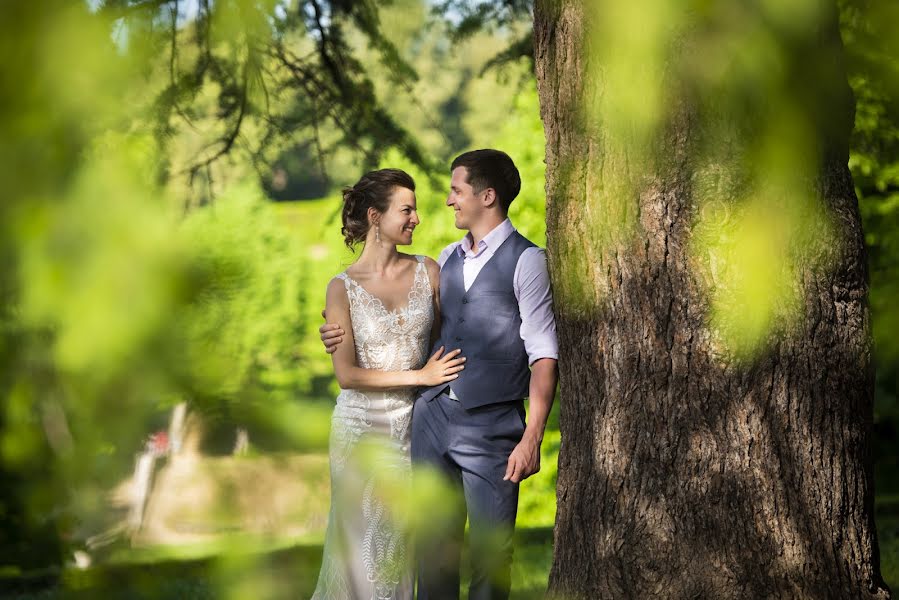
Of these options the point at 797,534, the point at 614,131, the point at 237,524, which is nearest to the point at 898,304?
the point at 797,534

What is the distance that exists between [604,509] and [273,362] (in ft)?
6.93

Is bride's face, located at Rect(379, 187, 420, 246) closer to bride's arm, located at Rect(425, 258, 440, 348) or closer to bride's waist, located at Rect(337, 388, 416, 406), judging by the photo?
bride's arm, located at Rect(425, 258, 440, 348)

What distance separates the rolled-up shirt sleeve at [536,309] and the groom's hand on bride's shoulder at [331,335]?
0.70 metres

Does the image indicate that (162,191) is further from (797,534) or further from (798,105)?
(797,534)

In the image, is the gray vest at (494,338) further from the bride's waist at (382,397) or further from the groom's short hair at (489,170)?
the bride's waist at (382,397)

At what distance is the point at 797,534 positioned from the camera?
279 centimetres

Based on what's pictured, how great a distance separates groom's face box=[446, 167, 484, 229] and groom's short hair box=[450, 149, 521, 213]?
0.02 m

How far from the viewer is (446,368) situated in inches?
130

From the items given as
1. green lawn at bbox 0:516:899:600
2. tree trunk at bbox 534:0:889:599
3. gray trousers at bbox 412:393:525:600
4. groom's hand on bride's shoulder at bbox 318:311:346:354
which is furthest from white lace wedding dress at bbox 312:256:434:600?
green lawn at bbox 0:516:899:600

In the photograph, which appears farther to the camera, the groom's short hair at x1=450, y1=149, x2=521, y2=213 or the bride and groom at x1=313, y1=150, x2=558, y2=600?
the groom's short hair at x1=450, y1=149, x2=521, y2=213

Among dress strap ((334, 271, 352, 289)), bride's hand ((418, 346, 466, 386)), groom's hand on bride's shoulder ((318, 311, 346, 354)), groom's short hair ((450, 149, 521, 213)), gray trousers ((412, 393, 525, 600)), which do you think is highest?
groom's short hair ((450, 149, 521, 213))

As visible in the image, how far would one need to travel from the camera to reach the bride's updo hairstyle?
11.5 feet

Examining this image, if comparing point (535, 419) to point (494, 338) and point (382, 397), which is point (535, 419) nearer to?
point (494, 338)

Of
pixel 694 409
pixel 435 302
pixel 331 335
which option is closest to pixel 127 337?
pixel 694 409
